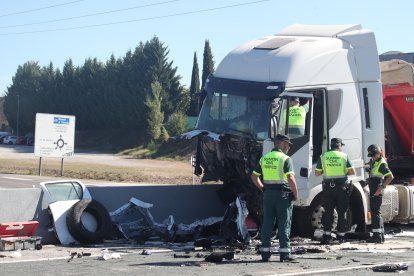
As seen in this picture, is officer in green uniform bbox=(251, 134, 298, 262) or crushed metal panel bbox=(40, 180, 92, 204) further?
crushed metal panel bbox=(40, 180, 92, 204)

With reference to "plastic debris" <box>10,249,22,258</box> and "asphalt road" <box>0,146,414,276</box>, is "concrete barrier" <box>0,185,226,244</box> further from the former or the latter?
"plastic debris" <box>10,249,22,258</box>

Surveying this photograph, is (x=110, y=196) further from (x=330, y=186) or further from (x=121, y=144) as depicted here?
(x=121, y=144)

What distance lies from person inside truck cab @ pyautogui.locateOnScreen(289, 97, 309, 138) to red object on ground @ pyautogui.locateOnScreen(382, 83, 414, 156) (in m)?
3.44

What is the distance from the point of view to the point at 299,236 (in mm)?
12984

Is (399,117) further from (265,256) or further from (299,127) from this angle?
(265,256)

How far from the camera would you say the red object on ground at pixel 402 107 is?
49.6ft

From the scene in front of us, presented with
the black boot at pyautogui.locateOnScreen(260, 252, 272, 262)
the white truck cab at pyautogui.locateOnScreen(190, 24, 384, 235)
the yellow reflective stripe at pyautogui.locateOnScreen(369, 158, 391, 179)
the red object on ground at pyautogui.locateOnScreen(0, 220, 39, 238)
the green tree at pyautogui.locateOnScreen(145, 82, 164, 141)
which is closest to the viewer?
the black boot at pyautogui.locateOnScreen(260, 252, 272, 262)

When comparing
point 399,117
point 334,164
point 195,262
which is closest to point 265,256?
point 195,262

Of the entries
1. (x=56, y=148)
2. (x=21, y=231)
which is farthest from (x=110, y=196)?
(x=56, y=148)

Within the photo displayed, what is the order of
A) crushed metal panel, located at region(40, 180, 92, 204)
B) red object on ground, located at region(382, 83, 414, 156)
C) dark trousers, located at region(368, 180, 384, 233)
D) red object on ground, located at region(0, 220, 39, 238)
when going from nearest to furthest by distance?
1. red object on ground, located at region(0, 220, 39, 238)
2. crushed metal panel, located at region(40, 180, 92, 204)
3. dark trousers, located at region(368, 180, 384, 233)
4. red object on ground, located at region(382, 83, 414, 156)

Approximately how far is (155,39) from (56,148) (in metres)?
43.2

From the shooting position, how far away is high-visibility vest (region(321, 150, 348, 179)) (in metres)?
12.2

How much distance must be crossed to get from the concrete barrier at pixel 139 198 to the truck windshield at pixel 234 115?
5.08 feet

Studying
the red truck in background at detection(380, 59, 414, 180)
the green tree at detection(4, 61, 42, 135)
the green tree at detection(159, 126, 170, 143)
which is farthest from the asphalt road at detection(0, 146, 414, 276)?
the green tree at detection(4, 61, 42, 135)
